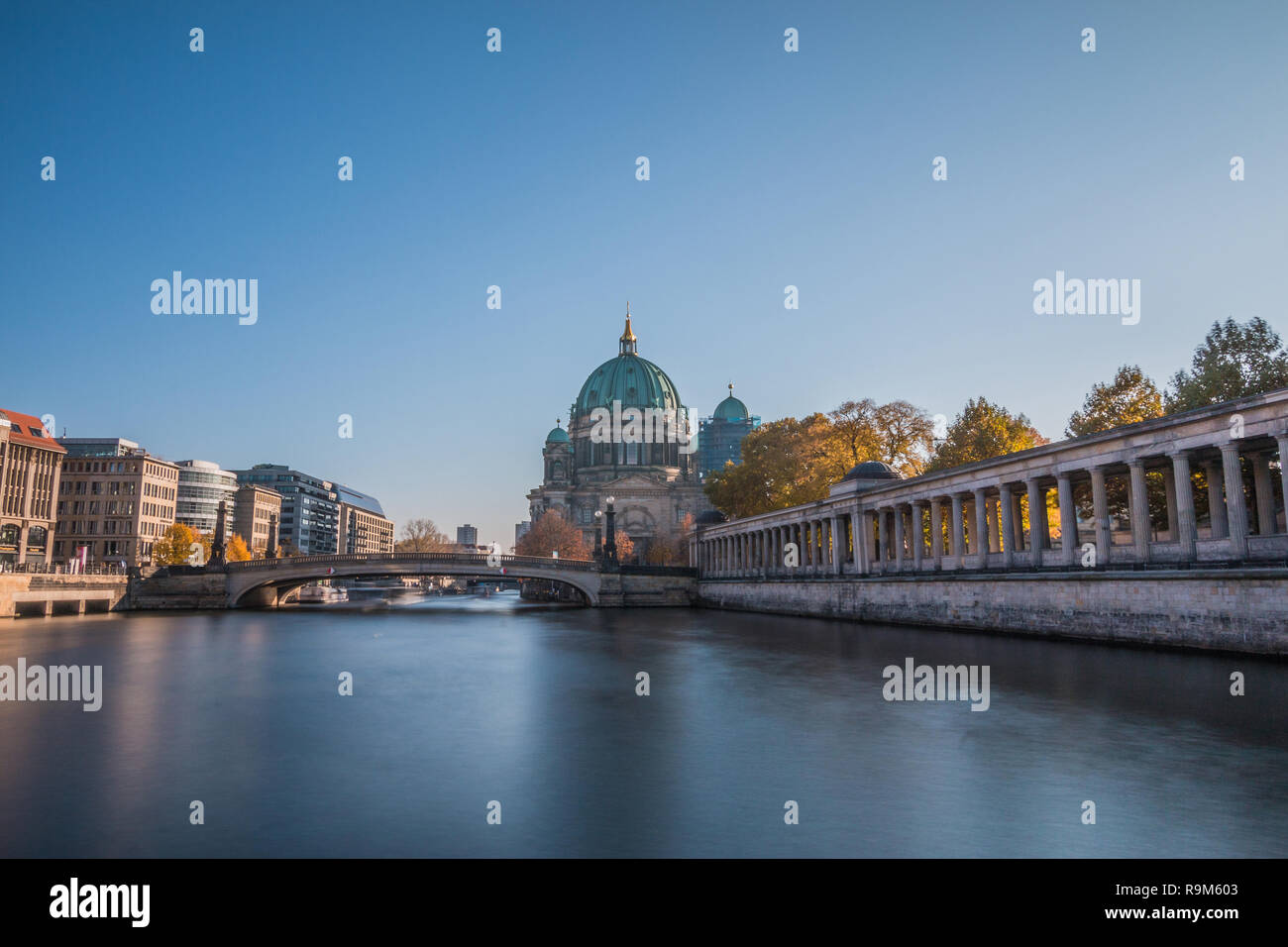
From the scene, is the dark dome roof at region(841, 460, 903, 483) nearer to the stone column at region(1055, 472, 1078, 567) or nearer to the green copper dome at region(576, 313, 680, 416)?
the stone column at region(1055, 472, 1078, 567)

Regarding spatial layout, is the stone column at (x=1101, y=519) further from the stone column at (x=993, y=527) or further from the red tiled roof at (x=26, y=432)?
the red tiled roof at (x=26, y=432)

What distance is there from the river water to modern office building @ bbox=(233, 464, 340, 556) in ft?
508

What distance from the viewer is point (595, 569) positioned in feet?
235

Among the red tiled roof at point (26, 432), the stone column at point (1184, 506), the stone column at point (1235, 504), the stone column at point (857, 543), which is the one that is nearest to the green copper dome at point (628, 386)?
the red tiled roof at point (26, 432)

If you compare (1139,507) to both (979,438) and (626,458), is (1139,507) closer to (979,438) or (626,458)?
(979,438)

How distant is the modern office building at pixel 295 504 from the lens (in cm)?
16775

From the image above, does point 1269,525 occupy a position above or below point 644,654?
above

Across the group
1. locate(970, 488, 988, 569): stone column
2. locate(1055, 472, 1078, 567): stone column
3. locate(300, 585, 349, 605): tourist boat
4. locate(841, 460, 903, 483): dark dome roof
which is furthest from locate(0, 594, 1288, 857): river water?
locate(300, 585, 349, 605): tourist boat

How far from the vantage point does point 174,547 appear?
325 feet

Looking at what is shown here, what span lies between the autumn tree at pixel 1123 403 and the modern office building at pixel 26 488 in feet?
304
